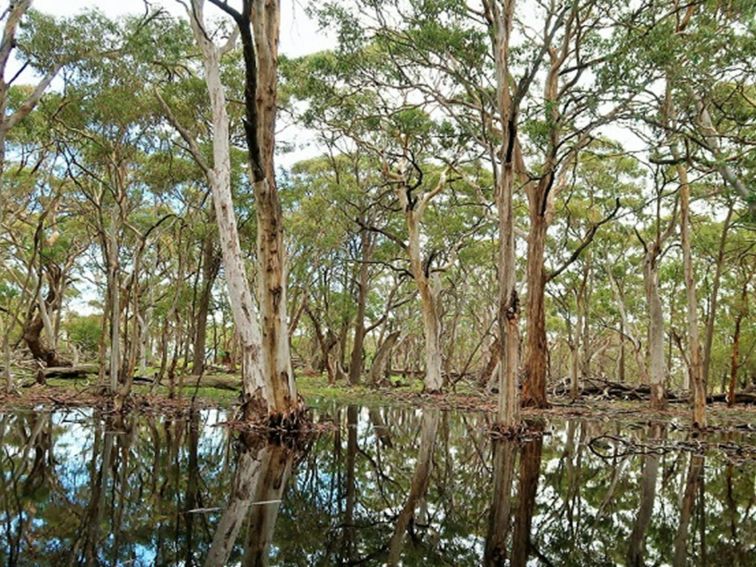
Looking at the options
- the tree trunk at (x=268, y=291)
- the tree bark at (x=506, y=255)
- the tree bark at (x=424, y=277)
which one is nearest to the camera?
the tree trunk at (x=268, y=291)

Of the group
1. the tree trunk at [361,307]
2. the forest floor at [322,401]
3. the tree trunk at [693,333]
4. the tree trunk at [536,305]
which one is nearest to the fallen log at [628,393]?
the forest floor at [322,401]

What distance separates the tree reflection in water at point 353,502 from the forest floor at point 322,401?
4.32 meters

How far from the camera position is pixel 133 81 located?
14.0m

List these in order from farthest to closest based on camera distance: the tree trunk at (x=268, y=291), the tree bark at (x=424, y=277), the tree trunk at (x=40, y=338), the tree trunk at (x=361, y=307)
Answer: the tree trunk at (x=361, y=307) < the tree trunk at (x=40, y=338) < the tree bark at (x=424, y=277) < the tree trunk at (x=268, y=291)

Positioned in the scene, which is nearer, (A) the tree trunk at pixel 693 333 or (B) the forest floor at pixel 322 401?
(A) the tree trunk at pixel 693 333

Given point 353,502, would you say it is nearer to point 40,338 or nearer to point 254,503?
point 254,503

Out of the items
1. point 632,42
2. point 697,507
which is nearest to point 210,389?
point 632,42

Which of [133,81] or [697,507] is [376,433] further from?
[133,81]

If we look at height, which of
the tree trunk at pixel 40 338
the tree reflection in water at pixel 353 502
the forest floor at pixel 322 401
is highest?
the tree trunk at pixel 40 338

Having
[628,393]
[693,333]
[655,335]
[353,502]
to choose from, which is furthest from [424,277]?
[353,502]

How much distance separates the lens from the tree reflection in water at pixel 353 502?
142 inches

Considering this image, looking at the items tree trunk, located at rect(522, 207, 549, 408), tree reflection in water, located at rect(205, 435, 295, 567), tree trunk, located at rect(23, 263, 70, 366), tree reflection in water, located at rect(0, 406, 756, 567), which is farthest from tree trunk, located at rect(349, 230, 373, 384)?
tree reflection in water, located at rect(205, 435, 295, 567)

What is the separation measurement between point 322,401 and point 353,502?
1242 cm

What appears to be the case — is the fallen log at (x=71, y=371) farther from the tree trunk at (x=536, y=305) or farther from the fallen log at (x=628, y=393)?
the fallen log at (x=628, y=393)
